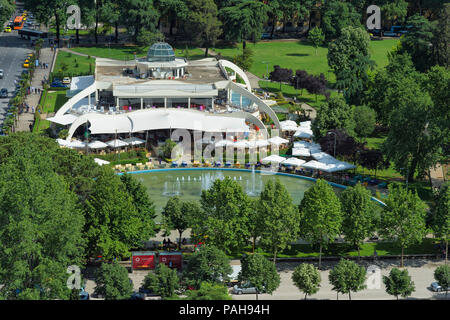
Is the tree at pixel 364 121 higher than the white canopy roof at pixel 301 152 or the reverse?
higher

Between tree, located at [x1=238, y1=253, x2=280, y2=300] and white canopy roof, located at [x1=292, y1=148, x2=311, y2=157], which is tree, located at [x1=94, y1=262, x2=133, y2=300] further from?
white canopy roof, located at [x1=292, y1=148, x2=311, y2=157]

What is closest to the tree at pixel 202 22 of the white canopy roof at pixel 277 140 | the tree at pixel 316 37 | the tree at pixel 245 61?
the tree at pixel 245 61

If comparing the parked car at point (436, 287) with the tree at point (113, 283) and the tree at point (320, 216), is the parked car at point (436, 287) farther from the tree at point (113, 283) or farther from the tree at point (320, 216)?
the tree at point (113, 283)

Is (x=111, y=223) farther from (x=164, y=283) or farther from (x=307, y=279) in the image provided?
(x=307, y=279)

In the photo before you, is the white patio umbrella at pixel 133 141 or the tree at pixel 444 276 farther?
the white patio umbrella at pixel 133 141

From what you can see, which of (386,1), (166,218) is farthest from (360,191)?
(386,1)

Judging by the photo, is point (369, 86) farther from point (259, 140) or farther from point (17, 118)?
point (17, 118)

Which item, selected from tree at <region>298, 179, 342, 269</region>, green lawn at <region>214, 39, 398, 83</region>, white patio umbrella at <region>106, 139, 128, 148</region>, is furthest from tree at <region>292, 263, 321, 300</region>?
green lawn at <region>214, 39, 398, 83</region>
